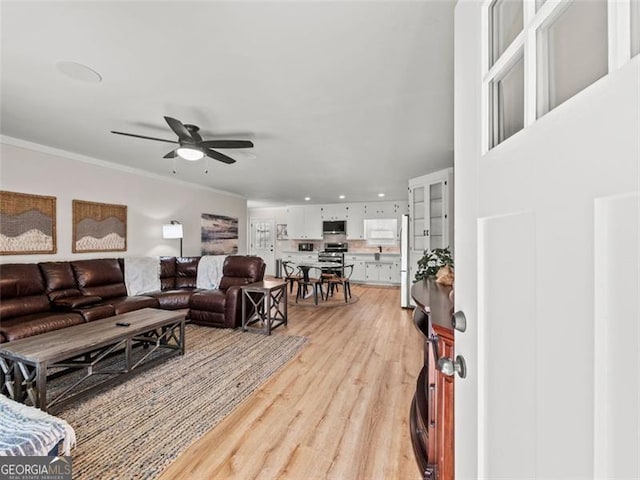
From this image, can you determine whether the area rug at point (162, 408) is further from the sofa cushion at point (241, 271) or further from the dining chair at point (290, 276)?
the dining chair at point (290, 276)

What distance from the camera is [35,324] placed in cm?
264

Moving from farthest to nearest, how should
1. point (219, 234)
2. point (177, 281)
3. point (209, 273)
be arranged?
1. point (219, 234)
2. point (177, 281)
3. point (209, 273)

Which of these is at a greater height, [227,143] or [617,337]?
[227,143]

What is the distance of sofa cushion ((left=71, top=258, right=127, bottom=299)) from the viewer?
145 inches

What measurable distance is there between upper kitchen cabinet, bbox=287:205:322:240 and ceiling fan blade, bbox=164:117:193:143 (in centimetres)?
631

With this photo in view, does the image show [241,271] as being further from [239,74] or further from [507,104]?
[507,104]

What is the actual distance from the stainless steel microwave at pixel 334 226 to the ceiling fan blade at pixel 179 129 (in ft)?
20.3

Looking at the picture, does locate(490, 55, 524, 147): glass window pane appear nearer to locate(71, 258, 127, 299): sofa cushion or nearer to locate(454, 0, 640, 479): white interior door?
locate(454, 0, 640, 479): white interior door

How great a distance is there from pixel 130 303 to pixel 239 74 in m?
3.03

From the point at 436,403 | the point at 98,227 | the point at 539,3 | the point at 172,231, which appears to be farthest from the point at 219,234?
the point at 539,3

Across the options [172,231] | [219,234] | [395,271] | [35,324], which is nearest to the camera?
[35,324]

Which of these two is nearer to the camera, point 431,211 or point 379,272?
point 431,211

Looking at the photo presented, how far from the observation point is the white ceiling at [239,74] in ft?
4.93

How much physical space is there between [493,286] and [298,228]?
8552 mm
